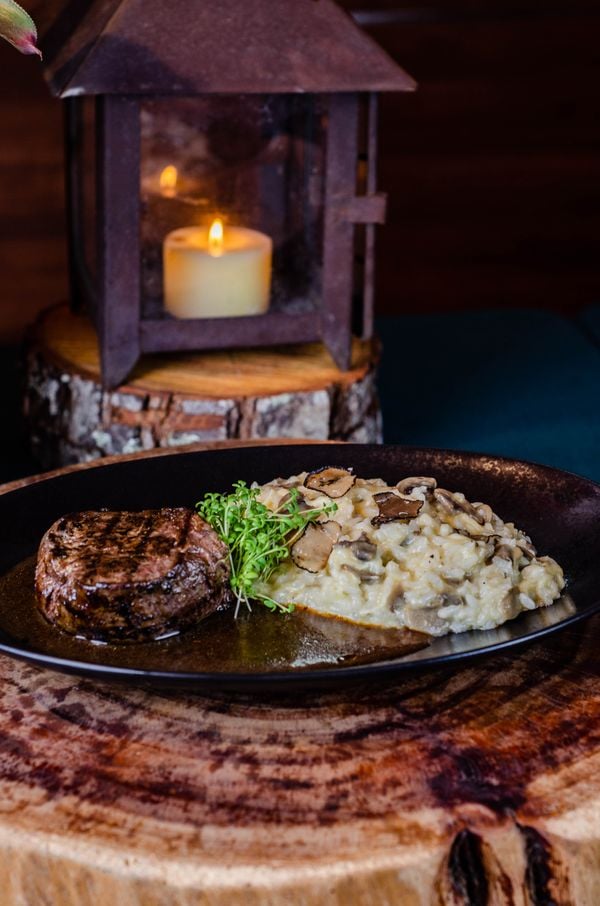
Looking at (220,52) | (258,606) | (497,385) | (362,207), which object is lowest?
(497,385)

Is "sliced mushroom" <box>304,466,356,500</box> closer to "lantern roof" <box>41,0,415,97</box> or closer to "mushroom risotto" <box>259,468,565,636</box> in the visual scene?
"mushroom risotto" <box>259,468,565,636</box>

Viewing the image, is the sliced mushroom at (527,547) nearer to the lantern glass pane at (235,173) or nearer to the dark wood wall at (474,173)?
the lantern glass pane at (235,173)

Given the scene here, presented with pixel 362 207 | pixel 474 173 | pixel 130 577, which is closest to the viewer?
pixel 130 577

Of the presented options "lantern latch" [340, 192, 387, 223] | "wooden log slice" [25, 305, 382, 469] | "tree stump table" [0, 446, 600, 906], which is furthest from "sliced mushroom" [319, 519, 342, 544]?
"lantern latch" [340, 192, 387, 223]

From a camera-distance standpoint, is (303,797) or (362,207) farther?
(362,207)

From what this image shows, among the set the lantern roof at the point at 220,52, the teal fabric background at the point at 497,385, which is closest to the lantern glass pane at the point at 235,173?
the lantern roof at the point at 220,52

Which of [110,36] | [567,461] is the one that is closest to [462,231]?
[567,461]

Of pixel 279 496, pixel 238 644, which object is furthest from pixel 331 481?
pixel 238 644

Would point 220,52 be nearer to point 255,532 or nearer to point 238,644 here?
point 255,532
